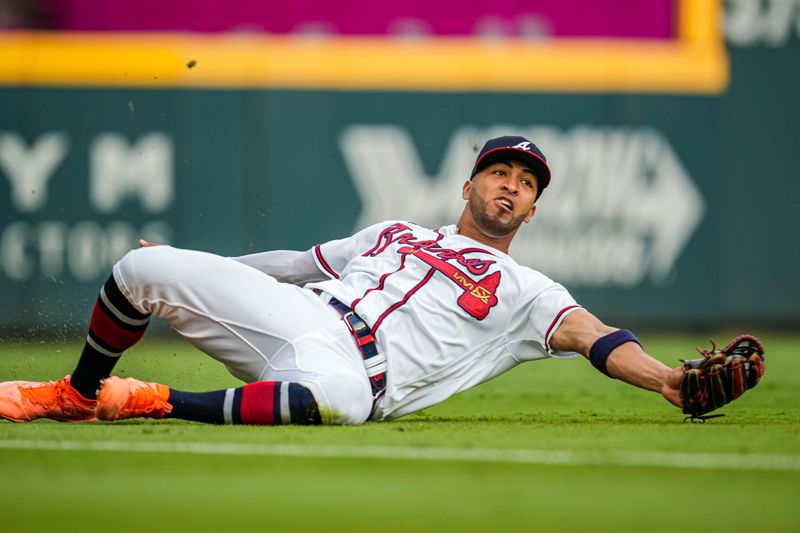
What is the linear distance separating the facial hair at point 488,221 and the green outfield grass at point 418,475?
0.67m

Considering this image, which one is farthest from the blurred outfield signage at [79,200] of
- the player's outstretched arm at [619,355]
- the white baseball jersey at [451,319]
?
the player's outstretched arm at [619,355]

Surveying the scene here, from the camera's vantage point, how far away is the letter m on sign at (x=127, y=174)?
29.6ft

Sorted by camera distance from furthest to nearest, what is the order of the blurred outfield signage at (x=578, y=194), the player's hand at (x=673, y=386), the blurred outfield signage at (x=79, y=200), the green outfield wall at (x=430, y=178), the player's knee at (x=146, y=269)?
the blurred outfield signage at (x=578, y=194) → the green outfield wall at (x=430, y=178) → the blurred outfield signage at (x=79, y=200) → the player's knee at (x=146, y=269) → the player's hand at (x=673, y=386)

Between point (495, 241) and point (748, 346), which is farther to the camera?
point (495, 241)

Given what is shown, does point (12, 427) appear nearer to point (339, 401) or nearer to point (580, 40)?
point (339, 401)

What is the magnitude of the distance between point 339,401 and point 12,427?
1.03m

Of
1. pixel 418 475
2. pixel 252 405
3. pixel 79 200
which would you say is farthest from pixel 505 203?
pixel 79 200

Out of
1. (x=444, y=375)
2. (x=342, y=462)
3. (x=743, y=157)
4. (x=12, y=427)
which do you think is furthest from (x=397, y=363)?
(x=743, y=157)

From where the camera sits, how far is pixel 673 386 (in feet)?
12.3

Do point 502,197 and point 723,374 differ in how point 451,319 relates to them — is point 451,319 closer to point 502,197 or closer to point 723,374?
point 502,197

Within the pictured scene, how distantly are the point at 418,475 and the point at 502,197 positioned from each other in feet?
5.43

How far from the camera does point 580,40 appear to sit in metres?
9.34

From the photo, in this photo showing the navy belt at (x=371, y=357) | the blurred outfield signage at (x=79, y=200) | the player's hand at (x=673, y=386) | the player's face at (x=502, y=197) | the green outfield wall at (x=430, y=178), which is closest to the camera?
the player's hand at (x=673, y=386)

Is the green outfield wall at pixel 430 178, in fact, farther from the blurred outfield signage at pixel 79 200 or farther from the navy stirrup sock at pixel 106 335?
the navy stirrup sock at pixel 106 335
